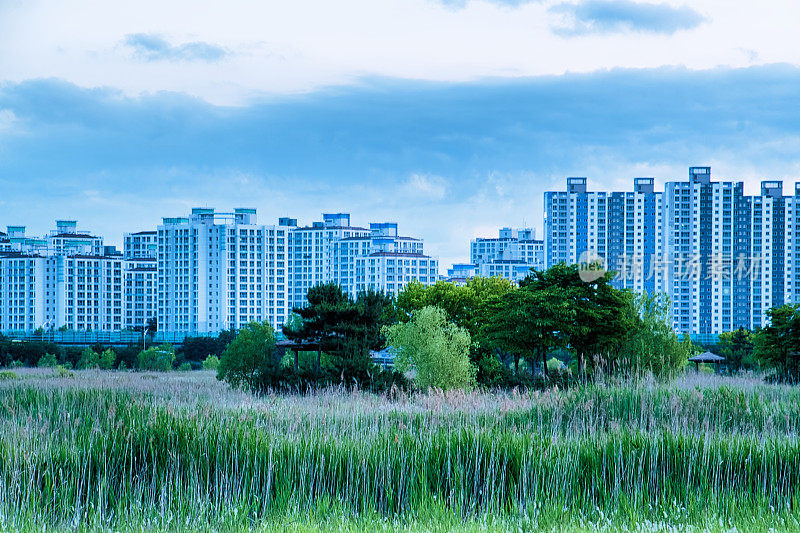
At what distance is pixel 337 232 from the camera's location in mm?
104188

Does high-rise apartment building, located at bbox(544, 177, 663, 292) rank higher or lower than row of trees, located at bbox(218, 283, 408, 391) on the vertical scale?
higher

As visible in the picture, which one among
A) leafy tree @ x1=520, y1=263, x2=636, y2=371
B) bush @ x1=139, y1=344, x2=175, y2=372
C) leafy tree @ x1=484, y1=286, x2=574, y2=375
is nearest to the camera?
leafy tree @ x1=484, y1=286, x2=574, y2=375

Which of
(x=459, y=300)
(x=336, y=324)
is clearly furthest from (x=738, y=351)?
(x=336, y=324)

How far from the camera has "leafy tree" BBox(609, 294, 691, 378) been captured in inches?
898

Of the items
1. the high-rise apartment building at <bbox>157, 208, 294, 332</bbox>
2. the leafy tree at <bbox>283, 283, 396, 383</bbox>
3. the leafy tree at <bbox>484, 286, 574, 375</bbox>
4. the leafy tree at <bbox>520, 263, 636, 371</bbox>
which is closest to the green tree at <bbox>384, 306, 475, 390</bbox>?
the leafy tree at <bbox>283, 283, 396, 383</bbox>

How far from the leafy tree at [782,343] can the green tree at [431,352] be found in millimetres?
11176

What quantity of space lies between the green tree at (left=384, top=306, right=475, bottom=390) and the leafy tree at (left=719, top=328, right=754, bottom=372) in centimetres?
1684

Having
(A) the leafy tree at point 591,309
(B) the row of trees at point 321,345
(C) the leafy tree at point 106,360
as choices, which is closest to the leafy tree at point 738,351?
(A) the leafy tree at point 591,309

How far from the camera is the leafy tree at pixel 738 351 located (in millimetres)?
37000

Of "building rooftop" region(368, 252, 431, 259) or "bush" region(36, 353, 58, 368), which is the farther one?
"building rooftop" region(368, 252, 431, 259)

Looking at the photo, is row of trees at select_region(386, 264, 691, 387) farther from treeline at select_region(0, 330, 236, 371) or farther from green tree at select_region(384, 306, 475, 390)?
treeline at select_region(0, 330, 236, 371)

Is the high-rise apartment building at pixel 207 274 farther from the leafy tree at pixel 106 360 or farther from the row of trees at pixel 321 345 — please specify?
the row of trees at pixel 321 345

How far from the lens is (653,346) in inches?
928

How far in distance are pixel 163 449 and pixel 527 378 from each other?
14950 millimetres
